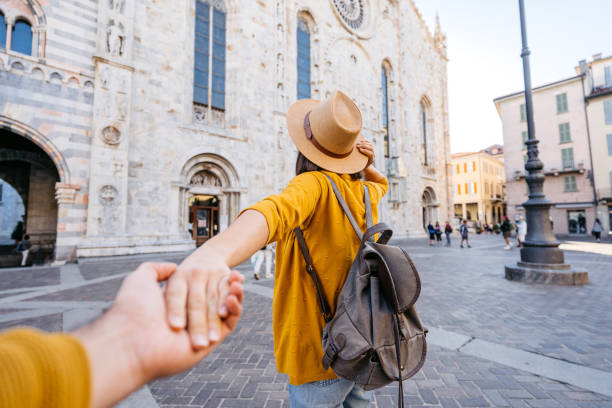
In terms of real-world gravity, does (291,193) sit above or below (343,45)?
below

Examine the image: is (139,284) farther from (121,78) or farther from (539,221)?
(121,78)

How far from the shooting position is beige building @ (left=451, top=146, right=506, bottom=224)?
39.8 meters

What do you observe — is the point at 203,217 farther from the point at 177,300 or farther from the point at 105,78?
the point at 177,300

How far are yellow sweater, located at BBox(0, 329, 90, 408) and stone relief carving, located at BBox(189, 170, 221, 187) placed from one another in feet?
45.8

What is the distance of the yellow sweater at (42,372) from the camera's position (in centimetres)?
39

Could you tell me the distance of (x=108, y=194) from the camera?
10.4 metres

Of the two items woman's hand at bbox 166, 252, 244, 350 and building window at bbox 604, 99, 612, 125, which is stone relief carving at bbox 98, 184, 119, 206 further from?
building window at bbox 604, 99, 612, 125

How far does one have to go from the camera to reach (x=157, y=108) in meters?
12.1

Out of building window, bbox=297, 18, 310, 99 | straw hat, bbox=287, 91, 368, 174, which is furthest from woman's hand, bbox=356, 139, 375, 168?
building window, bbox=297, 18, 310, 99

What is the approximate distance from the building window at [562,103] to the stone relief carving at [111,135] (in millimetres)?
Result: 34562

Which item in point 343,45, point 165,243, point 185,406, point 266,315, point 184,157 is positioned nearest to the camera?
point 185,406

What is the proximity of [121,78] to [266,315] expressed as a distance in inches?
454

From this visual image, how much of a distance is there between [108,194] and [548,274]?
44.5ft

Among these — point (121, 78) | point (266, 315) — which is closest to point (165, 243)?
point (121, 78)
